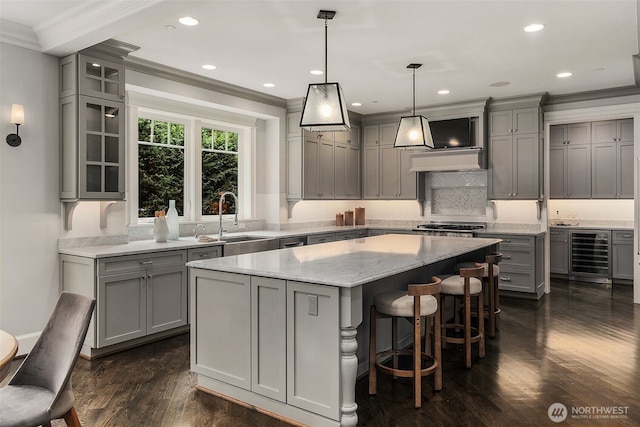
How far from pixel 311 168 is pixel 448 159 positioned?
195cm

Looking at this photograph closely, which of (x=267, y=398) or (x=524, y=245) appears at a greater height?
(x=524, y=245)

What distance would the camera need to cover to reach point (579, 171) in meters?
7.64

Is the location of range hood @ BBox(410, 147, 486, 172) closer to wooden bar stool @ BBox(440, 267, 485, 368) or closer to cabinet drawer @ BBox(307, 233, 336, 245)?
cabinet drawer @ BBox(307, 233, 336, 245)

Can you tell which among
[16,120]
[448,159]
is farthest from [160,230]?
[448,159]

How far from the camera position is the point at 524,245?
19.4 feet

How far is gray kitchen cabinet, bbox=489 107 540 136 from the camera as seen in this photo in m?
6.07

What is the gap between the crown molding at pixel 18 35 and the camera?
359 centimetres

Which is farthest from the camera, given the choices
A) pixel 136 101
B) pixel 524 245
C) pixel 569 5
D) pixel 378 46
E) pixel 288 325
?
pixel 524 245

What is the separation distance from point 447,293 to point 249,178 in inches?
142

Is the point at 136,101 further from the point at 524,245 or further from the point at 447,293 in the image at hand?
the point at 524,245

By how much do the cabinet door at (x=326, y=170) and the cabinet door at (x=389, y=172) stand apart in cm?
93

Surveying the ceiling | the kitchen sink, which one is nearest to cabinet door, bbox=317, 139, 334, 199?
the ceiling

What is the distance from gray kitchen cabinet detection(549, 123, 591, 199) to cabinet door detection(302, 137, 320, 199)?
4.21m

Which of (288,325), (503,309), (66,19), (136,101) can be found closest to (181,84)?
(136,101)
